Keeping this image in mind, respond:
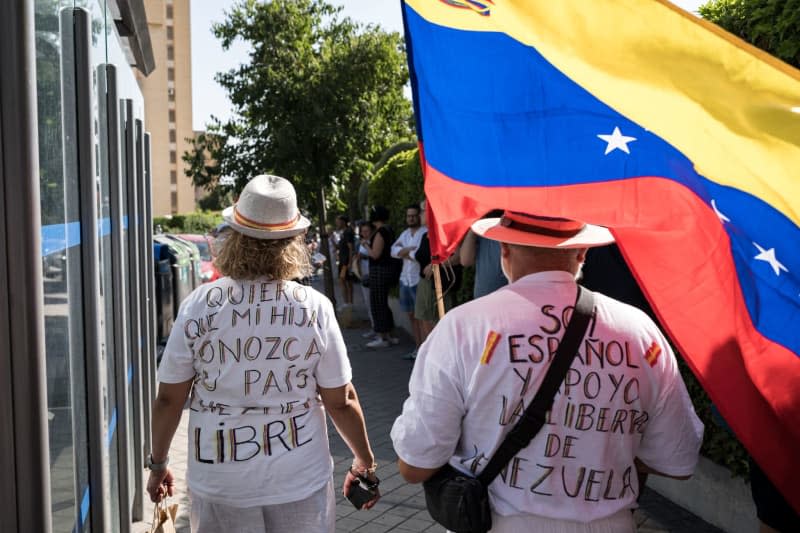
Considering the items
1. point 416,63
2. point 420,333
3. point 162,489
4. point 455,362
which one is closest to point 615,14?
point 416,63

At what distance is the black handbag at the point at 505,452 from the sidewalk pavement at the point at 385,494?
301 centimetres

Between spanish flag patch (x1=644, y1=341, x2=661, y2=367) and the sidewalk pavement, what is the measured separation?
9.88 ft

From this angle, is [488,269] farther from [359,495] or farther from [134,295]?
[359,495]

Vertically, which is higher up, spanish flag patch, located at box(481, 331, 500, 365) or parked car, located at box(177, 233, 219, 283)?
spanish flag patch, located at box(481, 331, 500, 365)

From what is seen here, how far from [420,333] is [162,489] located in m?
7.73

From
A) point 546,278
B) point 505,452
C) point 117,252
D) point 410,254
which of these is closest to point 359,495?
point 505,452

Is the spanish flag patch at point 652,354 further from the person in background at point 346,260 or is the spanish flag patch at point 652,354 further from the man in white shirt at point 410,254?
the person in background at point 346,260

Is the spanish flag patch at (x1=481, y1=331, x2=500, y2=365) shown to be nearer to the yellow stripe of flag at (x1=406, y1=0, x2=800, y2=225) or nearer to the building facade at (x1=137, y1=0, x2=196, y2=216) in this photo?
the yellow stripe of flag at (x1=406, y1=0, x2=800, y2=225)

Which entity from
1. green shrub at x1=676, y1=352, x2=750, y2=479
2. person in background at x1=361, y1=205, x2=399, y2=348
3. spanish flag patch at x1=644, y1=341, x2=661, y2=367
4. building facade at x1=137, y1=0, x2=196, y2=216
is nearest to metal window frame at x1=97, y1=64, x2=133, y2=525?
spanish flag patch at x1=644, y1=341, x2=661, y2=367

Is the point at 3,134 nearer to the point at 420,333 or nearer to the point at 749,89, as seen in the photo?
the point at 749,89

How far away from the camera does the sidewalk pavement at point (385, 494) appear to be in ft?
17.2

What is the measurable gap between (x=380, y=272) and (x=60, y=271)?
394 inches

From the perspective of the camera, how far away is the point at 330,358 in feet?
9.98

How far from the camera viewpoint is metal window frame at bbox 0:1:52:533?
1742 millimetres
